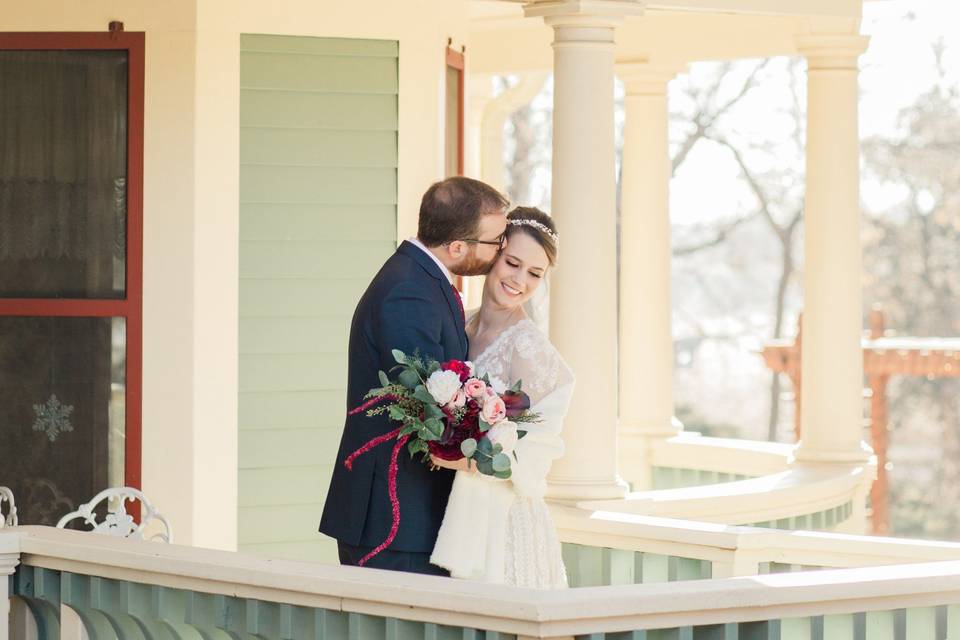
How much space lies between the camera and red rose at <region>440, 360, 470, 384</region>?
4.70m

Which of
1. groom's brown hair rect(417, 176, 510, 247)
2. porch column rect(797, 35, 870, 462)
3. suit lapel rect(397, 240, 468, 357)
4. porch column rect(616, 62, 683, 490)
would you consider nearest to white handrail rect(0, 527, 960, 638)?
suit lapel rect(397, 240, 468, 357)

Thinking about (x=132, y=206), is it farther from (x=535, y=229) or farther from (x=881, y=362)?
(x=881, y=362)

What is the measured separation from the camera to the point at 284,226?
8.34 metres

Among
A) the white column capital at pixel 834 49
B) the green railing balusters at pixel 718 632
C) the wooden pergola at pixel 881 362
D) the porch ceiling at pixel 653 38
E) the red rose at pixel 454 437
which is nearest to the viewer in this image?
the green railing balusters at pixel 718 632

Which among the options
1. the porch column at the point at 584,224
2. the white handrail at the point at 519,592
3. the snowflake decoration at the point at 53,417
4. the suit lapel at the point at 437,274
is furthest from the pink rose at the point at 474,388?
the snowflake decoration at the point at 53,417

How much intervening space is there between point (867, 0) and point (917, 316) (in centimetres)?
2175

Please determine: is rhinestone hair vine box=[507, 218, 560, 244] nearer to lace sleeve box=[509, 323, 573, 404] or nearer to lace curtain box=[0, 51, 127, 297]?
lace sleeve box=[509, 323, 573, 404]

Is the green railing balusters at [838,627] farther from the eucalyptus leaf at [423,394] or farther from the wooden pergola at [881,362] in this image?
the wooden pergola at [881,362]

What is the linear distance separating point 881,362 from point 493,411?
15.9 m

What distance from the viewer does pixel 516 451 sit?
5.12 metres

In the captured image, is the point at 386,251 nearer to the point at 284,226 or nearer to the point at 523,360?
the point at 284,226

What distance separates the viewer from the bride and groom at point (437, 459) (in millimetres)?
4914

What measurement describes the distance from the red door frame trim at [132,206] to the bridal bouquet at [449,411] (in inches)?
131

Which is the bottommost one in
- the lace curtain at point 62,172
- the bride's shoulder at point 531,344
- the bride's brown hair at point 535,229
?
the bride's shoulder at point 531,344
